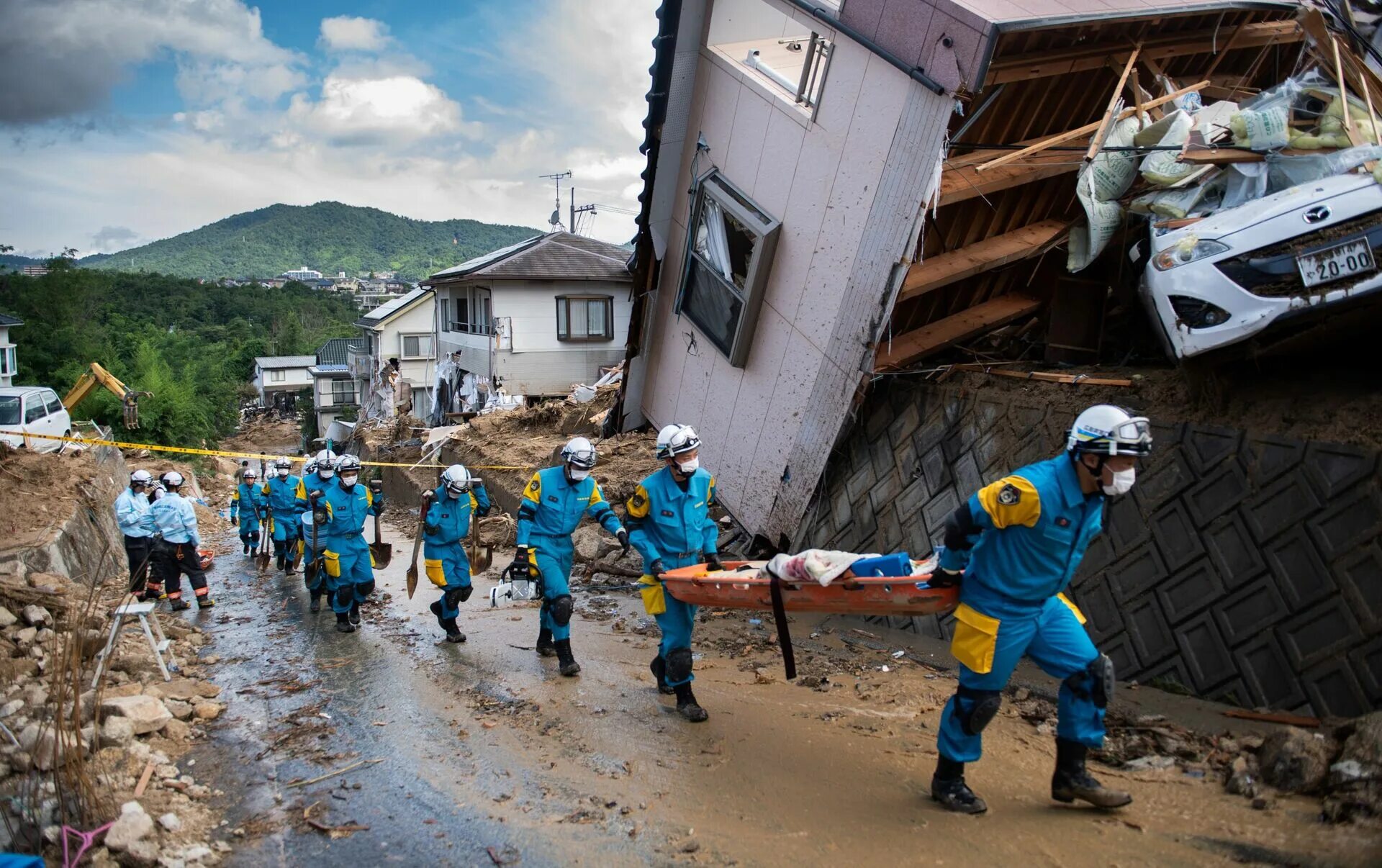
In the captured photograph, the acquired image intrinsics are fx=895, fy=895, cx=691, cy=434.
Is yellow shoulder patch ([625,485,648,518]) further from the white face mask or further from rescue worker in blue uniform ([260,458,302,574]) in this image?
rescue worker in blue uniform ([260,458,302,574])

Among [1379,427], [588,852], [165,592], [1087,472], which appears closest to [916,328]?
[1379,427]

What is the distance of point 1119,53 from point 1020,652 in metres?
6.58

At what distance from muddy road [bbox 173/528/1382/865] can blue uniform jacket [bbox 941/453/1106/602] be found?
1150mm

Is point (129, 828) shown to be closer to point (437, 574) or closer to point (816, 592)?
point (816, 592)

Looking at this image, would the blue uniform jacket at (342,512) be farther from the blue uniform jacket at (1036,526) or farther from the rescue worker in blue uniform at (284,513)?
the blue uniform jacket at (1036,526)

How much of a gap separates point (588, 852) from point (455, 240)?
152 meters

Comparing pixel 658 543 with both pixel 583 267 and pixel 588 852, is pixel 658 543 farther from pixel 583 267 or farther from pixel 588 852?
pixel 583 267

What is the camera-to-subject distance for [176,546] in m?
10.9

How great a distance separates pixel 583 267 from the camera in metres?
29.2

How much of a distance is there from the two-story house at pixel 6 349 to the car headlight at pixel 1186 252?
40.7 m

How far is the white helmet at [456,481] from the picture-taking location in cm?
866

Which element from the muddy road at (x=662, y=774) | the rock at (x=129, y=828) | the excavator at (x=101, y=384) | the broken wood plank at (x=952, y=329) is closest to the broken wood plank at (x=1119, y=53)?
the broken wood plank at (x=952, y=329)

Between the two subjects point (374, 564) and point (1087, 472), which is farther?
point (374, 564)

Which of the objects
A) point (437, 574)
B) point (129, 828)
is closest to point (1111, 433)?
point (129, 828)
